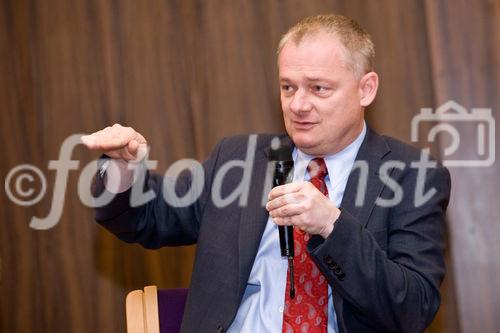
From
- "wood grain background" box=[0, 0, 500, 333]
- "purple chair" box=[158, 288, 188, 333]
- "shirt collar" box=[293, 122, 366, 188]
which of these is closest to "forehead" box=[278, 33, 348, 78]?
"shirt collar" box=[293, 122, 366, 188]

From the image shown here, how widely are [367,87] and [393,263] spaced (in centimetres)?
58

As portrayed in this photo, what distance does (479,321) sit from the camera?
2988 millimetres

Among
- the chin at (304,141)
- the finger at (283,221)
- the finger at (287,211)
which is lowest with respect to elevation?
the finger at (283,221)

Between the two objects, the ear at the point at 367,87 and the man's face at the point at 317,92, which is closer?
the man's face at the point at 317,92

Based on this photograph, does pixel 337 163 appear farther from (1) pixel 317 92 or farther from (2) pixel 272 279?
(2) pixel 272 279

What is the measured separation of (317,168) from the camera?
2.29 meters

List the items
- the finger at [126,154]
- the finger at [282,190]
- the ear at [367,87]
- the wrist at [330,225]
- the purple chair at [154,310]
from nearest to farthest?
the finger at [282,190] < the wrist at [330,225] < the finger at [126,154] < the purple chair at [154,310] < the ear at [367,87]

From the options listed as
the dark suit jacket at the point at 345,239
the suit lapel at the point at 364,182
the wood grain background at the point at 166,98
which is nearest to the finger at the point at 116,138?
the dark suit jacket at the point at 345,239

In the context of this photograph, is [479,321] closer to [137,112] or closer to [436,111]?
[436,111]

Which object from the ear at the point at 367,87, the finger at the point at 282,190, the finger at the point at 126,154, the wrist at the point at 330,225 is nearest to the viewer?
the finger at the point at 282,190

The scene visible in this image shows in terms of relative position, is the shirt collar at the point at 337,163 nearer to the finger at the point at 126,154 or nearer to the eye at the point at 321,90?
the eye at the point at 321,90

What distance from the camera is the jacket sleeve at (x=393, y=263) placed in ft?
6.44

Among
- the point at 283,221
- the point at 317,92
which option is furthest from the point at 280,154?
the point at 317,92

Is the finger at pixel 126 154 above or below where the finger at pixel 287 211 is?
above
